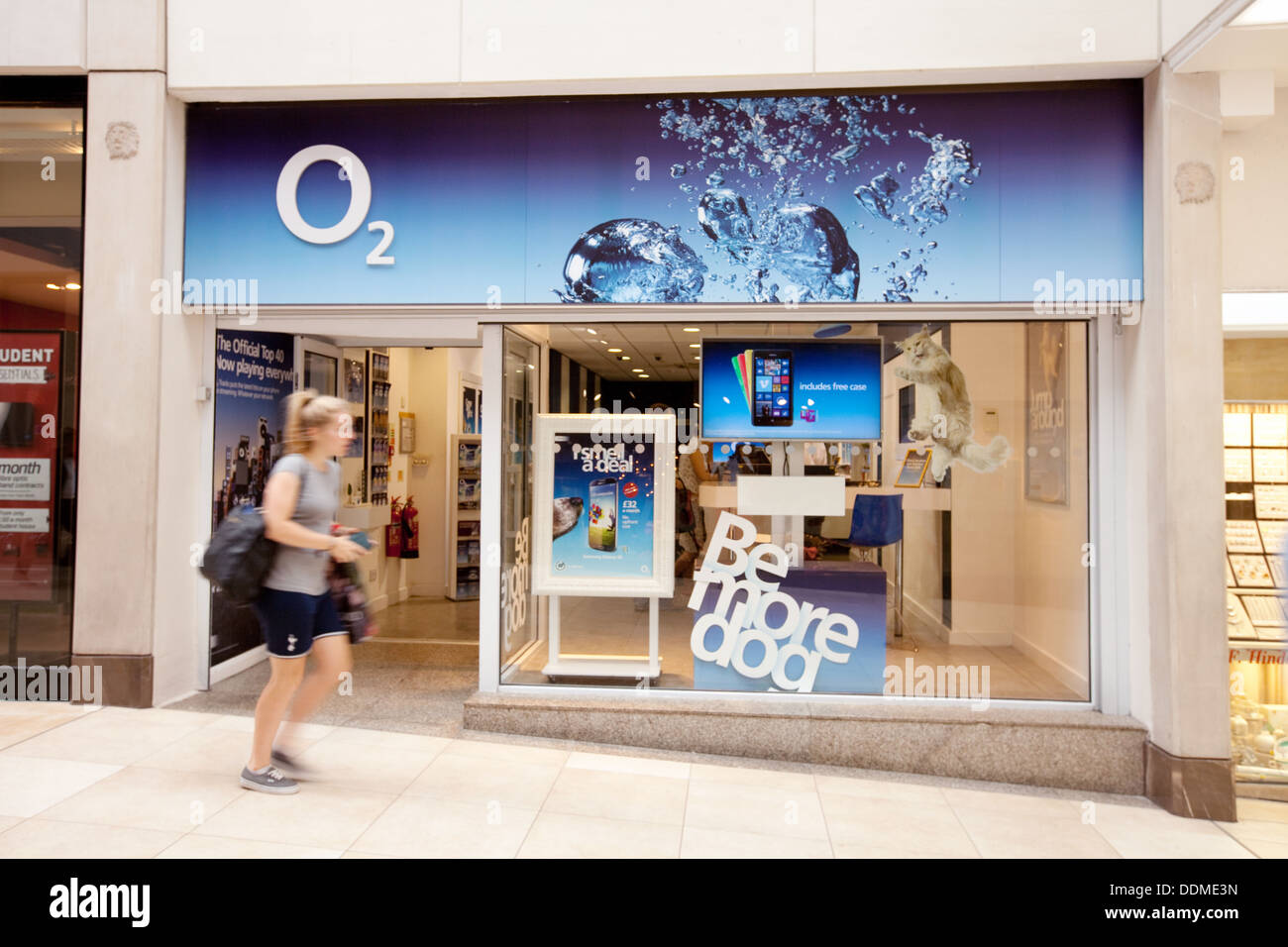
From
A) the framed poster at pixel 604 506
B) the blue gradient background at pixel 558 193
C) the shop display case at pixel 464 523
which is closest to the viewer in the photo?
the blue gradient background at pixel 558 193

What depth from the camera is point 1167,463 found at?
4.43 m

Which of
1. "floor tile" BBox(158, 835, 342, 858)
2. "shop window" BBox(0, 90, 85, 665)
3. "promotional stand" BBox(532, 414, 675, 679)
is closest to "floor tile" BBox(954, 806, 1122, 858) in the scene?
"promotional stand" BBox(532, 414, 675, 679)

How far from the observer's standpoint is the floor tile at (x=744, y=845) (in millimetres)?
3531

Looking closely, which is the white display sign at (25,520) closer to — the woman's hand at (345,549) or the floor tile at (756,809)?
the woman's hand at (345,549)

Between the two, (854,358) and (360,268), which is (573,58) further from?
(854,358)

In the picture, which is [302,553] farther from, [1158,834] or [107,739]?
[1158,834]

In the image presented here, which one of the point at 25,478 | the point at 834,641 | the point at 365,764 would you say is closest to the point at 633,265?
the point at 834,641

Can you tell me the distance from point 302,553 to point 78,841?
130cm

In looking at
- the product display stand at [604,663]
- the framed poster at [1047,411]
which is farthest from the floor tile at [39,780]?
the framed poster at [1047,411]

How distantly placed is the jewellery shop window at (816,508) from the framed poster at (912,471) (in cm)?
1

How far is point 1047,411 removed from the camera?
508 centimetres

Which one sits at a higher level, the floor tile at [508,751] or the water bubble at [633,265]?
the water bubble at [633,265]
